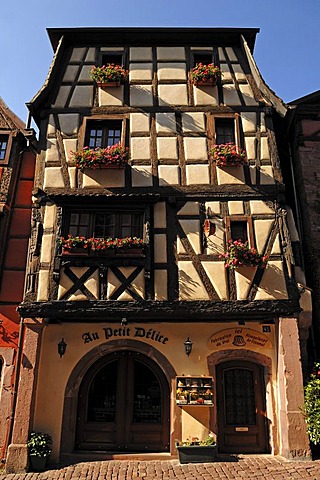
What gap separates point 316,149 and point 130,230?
5.91 metres

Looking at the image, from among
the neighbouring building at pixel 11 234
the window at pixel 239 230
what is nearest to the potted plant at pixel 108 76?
the neighbouring building at pixel 11 234

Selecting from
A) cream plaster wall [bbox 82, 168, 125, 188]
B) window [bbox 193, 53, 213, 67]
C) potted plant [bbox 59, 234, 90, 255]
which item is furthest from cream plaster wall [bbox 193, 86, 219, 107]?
potted plant [bbox 59, 234, 90, 255]

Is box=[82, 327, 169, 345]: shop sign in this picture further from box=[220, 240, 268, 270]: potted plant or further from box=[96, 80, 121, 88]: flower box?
box=[96, 80, 121, 88]: flower box

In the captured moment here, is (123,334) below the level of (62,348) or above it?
above

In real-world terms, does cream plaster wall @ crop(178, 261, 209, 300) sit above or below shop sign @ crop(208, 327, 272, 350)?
above

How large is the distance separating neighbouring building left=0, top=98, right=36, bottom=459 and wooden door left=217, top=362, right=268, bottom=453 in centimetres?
483

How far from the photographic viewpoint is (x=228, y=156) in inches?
377

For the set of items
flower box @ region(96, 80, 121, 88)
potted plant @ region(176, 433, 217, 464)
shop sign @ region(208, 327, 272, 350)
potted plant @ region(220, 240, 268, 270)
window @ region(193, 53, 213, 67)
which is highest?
window @ region(193, 53, 213, 67)

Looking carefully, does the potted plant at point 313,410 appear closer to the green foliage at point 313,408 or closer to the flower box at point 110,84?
the green foliage at point 313,408

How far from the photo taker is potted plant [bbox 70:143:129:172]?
31.3ft

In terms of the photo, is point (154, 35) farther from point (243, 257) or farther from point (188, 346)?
point (188, 346)

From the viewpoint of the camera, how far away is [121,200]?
936 centimetres

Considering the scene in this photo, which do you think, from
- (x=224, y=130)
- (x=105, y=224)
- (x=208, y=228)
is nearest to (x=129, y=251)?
(x=105, y=224)

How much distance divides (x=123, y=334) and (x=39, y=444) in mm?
2906
